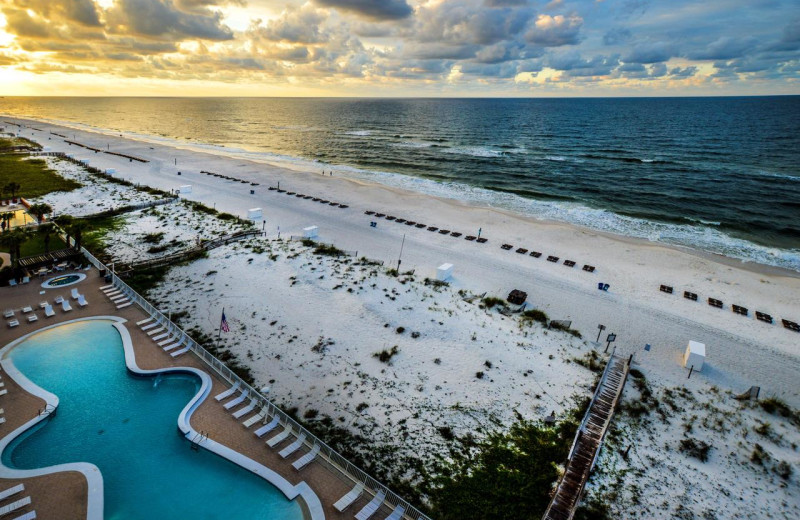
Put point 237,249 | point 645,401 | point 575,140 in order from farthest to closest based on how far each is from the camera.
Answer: point 575,140 < point 237,249 < point 645,401

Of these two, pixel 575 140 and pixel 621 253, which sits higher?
pixel 575 140

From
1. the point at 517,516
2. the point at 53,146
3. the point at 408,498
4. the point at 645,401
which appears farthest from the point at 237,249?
the point at 53,146

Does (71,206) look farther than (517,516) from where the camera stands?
Yes

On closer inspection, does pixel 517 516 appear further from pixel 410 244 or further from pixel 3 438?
pixel 410 244

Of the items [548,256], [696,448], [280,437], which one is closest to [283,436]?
[280,437]

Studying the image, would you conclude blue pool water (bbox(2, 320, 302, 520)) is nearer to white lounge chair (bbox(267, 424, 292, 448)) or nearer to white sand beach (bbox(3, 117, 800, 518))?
white lounge chair (bbox(267, 424, 292, 448))

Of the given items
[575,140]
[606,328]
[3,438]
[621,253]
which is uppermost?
[575,140]

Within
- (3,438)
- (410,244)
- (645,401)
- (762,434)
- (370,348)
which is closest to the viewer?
(3,438)

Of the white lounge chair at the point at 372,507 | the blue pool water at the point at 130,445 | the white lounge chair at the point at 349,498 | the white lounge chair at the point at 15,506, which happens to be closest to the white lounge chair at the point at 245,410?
the blue pool water at the point at 130,445
